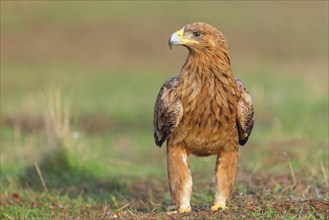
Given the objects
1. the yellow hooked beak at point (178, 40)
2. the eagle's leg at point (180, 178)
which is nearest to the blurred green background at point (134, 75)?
the eagle's leg at point (180, 178)

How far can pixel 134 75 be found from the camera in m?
23.5

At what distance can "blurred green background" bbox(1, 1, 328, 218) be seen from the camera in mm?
11836

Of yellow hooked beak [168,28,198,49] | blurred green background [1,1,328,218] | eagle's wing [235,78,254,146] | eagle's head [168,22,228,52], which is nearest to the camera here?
yellow hooked beak [168,28,198,49]

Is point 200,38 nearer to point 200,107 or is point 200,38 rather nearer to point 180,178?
point 200,107

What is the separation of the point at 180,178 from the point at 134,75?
52.8 ft

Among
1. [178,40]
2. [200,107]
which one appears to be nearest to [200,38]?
[178,40]

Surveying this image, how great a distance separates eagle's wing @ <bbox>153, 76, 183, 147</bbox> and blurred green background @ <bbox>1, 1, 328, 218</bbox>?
2.50 meters

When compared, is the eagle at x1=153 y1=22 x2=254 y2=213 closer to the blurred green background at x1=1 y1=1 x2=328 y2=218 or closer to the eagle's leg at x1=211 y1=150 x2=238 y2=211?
the eagle's leg at x1=211 y1=150 x2=238 y2=211

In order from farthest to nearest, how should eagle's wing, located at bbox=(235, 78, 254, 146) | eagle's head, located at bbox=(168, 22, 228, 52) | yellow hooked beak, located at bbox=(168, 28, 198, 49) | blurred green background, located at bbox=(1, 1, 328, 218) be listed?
1. blurred green background, located at bbox=(1, 1, 328, 218)
2. eagle's wing, located at bbox=(235, 78, 254, 146)
3. eagle's head, located at bbox=(168, 22, 228, 52)
4. yellow hooked beak, located at bbox=(168, 28, 198, 49)

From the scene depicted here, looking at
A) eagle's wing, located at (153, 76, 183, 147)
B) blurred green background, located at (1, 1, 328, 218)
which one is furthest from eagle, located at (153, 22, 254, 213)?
blurred green background, located at (1, 1, 328, 218)

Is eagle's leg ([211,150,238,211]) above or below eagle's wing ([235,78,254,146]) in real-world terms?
below

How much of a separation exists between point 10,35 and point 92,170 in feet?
63.0

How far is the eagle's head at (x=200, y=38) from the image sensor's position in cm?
741

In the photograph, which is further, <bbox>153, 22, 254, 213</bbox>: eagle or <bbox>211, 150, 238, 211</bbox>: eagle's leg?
<bbox>211, 150, 238, 211</bbox>: eagle's leg
